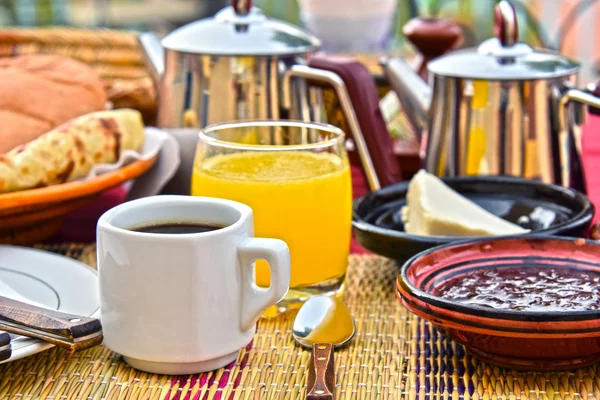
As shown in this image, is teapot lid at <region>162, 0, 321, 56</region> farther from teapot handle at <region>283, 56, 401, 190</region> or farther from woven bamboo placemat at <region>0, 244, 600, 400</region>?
woven bamboo placemat at <region>0, 244, 600, 400</region>

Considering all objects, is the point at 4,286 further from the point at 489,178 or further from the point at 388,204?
the point at 489,178

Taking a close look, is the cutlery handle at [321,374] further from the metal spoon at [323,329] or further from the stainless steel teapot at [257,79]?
the stainless steel teapot at [257,79]

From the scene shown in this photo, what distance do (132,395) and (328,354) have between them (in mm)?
153

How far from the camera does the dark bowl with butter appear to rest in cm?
84

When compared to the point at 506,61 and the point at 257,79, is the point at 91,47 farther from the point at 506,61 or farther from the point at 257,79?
the point at 506,61

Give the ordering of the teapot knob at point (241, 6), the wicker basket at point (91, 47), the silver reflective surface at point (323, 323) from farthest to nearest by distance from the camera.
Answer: the wicker basket at point (91, 47) → the teapot knob at point (241, 6) → the silver reflective surface at point (323, 323)

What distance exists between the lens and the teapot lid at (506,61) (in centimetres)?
103

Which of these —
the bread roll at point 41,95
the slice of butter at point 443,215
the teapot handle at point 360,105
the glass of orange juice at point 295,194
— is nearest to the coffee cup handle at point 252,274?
the glass of orange juice at point 295,194

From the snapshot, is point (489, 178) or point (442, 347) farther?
point (489, 178)

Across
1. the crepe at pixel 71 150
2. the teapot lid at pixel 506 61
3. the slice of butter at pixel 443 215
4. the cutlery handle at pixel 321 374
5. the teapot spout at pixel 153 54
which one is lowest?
the cutlery handle at pixel 321 374

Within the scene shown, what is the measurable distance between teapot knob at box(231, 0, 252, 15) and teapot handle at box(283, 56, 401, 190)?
122mm

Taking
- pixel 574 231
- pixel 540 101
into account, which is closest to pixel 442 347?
pixel 574 231

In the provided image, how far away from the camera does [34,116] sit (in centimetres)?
110

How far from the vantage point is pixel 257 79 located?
1.06 m
